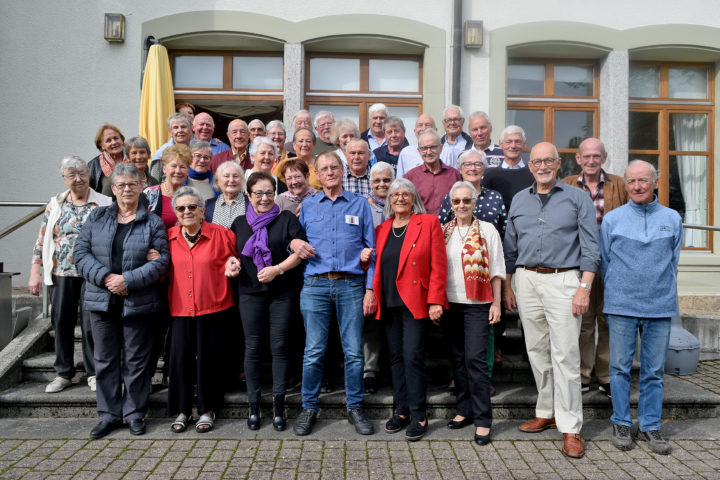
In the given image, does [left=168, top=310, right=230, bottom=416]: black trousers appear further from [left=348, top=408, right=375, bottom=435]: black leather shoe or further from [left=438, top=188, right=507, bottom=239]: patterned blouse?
[left=438, top=188, right=507, bottom=239]: patterned blouse

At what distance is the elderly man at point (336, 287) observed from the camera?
12.5 feet

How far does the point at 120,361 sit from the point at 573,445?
312 centimetres

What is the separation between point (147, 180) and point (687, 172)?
24.7 feet

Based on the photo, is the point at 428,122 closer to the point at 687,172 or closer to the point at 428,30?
the point at 428,30

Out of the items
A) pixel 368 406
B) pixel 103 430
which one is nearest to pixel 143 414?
pixel 103 430

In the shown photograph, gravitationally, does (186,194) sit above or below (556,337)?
above

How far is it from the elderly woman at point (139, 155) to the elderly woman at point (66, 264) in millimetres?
479

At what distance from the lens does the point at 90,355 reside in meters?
4.25

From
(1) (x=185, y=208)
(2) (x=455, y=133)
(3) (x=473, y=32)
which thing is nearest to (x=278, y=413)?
(1) (x=185, y=208)

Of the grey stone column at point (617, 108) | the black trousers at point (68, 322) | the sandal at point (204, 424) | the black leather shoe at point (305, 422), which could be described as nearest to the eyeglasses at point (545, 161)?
the black leather shoe at point (305, 422)

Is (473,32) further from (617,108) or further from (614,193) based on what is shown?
(614,193)

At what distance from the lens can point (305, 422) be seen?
12.6ft

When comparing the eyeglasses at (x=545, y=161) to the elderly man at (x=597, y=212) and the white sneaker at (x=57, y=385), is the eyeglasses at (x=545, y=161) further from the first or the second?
the white sneaker at (x=57, y=385)

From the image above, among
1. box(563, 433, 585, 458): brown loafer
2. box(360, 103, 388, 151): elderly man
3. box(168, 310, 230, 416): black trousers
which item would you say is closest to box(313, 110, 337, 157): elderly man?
box(360, 103, 388, 151): elderly man
